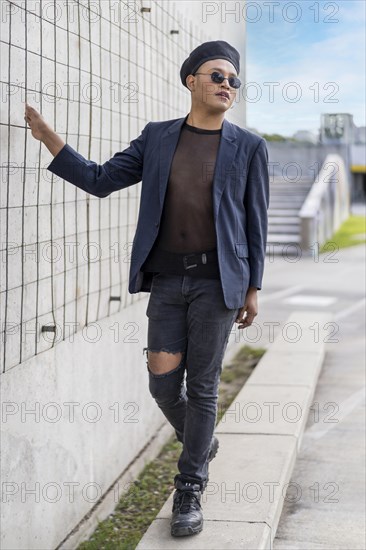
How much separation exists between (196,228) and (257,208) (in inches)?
9.9

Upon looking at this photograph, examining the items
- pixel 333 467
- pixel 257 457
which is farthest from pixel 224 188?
pixel 333 467

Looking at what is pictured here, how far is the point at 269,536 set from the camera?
3590 millimetres

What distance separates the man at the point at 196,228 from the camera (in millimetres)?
3262

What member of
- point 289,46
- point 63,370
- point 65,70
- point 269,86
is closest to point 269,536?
point 63,370

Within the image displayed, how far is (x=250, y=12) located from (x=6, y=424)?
143 inches

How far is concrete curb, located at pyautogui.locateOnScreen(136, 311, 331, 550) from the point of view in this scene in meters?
3.47

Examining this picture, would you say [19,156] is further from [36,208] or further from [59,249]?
[59,249]

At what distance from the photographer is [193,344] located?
3.37 m

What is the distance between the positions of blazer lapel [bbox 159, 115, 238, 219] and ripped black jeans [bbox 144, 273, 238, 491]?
33 centimetres

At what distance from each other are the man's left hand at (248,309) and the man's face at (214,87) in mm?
718

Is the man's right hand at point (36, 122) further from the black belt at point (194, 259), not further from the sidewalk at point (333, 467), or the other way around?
the sidewalk at point (333, 467)

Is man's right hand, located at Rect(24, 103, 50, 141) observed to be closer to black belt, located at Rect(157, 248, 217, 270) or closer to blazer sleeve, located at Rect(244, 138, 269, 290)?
black belt, located at Rect(157, 248, 217, 270)

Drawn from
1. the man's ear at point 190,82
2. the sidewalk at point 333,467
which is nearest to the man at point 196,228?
the man's ear at point 190,82

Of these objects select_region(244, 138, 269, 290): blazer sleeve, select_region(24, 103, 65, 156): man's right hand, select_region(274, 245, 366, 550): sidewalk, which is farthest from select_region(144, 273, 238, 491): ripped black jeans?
select_region(274, 245, 366, 550): sidewalk
